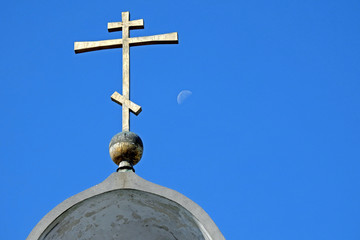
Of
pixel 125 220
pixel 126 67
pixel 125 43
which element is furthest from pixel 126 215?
pixel 125 43

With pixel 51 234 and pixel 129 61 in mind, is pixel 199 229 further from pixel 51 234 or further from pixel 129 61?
pixel 129 61

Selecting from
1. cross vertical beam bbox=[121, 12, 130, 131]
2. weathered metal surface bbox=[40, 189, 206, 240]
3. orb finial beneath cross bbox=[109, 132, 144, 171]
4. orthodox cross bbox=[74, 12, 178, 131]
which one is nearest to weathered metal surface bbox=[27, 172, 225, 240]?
weathered metal surface bbox=[40, 189, 206, 240]

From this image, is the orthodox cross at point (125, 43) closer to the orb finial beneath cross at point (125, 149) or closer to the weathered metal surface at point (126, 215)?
the orb finial beneath cross at point (125, 149)

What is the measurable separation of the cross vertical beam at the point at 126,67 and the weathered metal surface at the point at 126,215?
2.18 feet

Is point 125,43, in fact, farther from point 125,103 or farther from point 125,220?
point 125,220

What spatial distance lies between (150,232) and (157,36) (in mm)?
1910

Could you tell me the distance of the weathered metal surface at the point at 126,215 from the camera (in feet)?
21.1

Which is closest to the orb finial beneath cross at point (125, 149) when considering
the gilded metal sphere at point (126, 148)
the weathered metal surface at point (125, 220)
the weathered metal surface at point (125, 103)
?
the gilded metal sphere at point (126, 148)

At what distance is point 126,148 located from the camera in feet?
22.8

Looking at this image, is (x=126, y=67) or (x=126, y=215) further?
(x=126, y=67)

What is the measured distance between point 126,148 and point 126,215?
1.82 ft

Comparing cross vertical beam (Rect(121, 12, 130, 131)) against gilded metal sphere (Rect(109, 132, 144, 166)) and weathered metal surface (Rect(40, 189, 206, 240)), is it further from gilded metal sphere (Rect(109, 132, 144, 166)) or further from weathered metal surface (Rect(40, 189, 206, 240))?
weathered metal surface (Rect(40, 189, 206, 240))

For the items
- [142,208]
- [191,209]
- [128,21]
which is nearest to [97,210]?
[142,208]

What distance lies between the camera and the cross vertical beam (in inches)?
281
